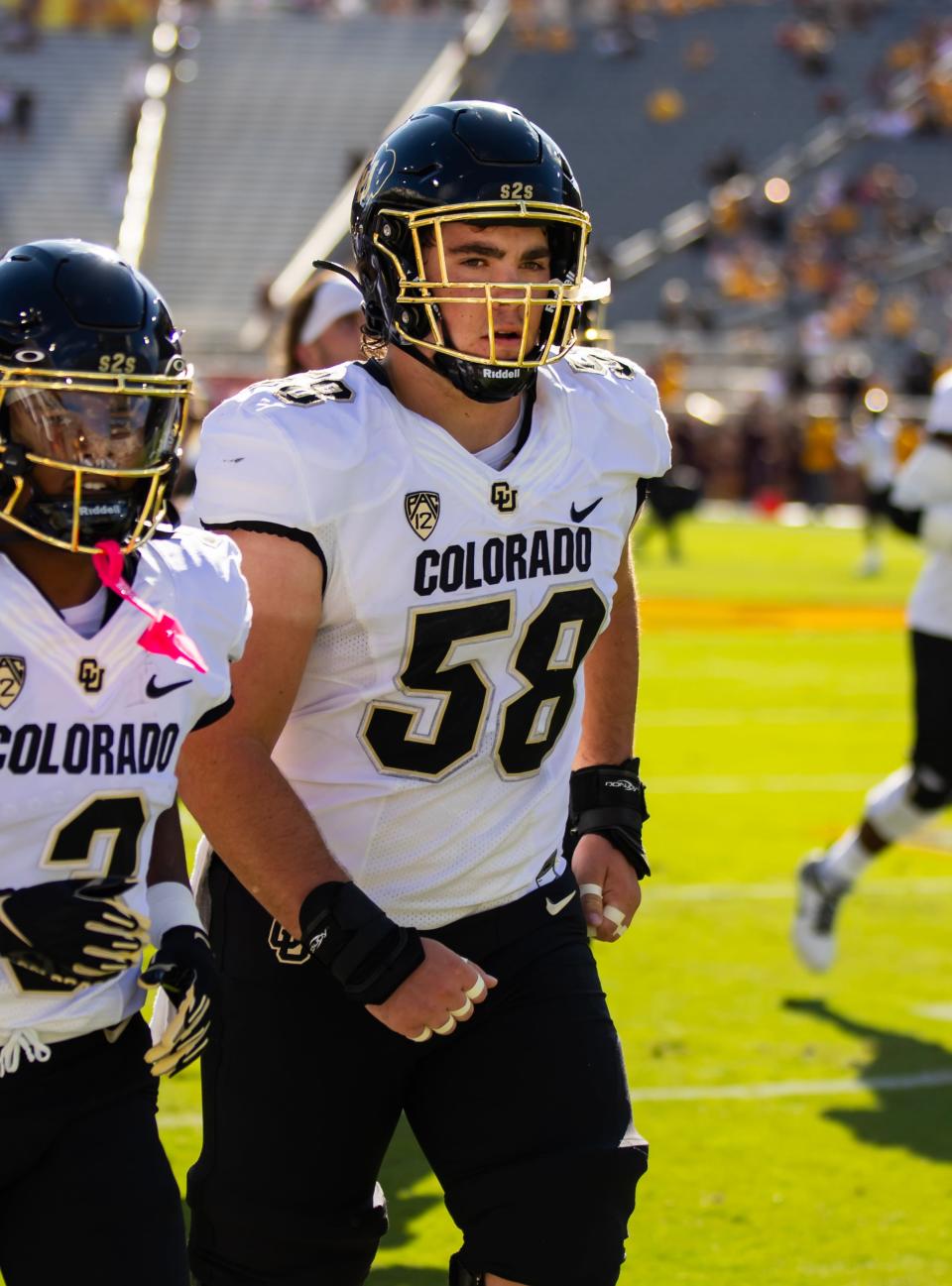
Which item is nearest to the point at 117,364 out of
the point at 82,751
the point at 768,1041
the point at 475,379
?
the point at 82,751

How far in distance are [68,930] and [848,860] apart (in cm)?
426

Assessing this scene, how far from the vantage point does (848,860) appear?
21.1ft

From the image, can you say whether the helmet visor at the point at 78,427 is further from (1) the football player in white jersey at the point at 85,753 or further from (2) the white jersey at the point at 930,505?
(2) the white jersey at the point at 930,505

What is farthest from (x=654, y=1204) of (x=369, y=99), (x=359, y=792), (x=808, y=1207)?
(x=369, y=99)

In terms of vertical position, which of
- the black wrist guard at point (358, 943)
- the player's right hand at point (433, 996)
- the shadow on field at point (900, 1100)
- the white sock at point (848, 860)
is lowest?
the shadow on field at point (900, 1100)

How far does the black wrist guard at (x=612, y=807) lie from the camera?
11.2ft

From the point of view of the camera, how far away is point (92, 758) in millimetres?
2600

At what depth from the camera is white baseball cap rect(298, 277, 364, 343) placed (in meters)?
5.84

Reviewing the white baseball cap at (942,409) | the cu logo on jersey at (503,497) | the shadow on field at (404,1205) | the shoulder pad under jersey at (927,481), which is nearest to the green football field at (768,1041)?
the shadow on field at (404,1205)

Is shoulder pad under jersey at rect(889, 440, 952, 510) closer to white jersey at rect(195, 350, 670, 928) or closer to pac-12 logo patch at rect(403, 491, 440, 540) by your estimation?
white jersey at rect(195, 350, 670, 928)

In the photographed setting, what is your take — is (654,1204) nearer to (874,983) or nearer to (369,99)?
(874,983)

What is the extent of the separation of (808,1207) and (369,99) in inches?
1152

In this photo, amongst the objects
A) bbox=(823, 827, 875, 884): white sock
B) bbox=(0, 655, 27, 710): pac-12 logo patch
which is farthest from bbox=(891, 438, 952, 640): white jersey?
bbox=(0, 655, 27, 710): pac-12 logo patch

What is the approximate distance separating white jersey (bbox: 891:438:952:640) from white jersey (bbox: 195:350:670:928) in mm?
3398
